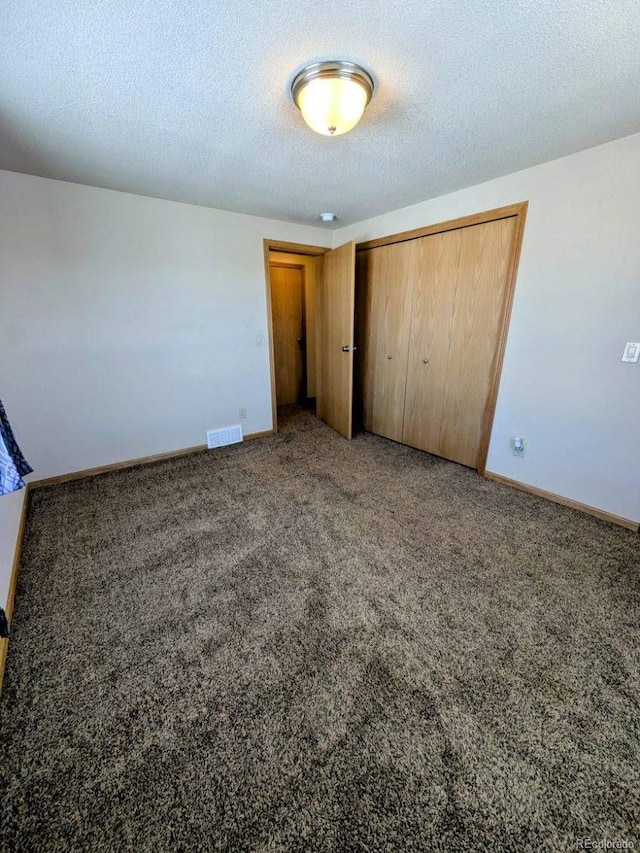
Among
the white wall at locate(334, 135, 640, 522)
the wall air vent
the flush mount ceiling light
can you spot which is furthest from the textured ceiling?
the wall air vent

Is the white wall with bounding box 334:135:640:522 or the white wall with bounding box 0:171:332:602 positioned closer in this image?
the white wall with bounding box 334:135:640:522

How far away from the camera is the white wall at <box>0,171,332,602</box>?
2320mm

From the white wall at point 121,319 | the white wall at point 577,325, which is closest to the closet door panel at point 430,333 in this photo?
the white wall at point 577,325

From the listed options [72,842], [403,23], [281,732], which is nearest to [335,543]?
[281,732]

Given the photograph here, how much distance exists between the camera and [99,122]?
5.25 feet

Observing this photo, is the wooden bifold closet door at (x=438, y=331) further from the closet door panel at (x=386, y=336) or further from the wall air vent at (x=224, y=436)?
the wall air vent at (x=224, y=436)

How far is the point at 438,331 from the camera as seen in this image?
9.46ft

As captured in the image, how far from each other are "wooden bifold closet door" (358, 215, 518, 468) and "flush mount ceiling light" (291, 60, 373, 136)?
1543 millimetres

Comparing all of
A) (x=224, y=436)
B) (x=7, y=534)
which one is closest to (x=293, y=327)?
(x=224, y=436)

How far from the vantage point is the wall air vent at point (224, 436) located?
3.33m

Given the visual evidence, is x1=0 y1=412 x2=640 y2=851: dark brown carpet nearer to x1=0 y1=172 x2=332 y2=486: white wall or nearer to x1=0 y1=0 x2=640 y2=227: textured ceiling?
x1=0 y1=172 x2=332 y2=486: white wall

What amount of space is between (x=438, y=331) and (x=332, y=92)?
1946 mm

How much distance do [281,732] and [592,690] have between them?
45.2 inches

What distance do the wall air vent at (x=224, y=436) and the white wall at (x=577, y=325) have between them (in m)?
2.52
